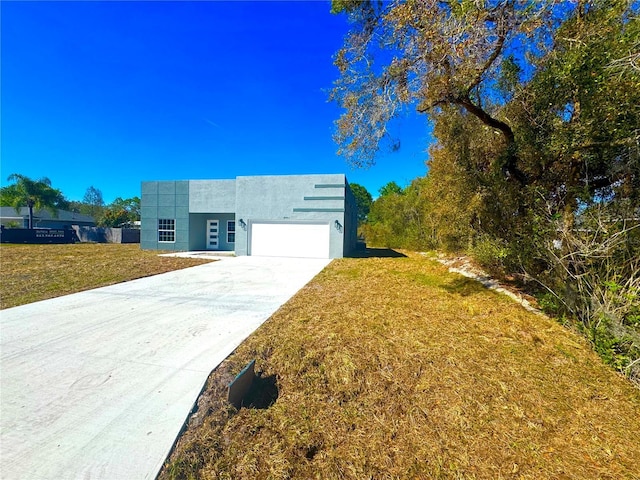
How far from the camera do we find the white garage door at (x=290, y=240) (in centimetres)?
1295

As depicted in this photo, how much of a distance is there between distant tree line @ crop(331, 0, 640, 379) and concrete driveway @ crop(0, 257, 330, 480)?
4268 millimetres

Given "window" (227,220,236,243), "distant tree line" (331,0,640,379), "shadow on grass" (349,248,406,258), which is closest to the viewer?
"distant tree line" (331,0,640,379)

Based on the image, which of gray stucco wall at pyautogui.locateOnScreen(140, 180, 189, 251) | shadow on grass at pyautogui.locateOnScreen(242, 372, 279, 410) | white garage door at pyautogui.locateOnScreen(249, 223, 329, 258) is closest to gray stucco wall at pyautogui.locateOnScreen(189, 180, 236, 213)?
gray stucco wall at pyautogui.locateOnScreen(140, 180, 189, 251)

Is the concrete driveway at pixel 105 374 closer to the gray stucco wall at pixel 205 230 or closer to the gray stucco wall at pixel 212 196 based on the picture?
the gray stucco wall at pixel 212 196

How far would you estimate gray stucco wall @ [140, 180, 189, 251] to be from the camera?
15.2 metres

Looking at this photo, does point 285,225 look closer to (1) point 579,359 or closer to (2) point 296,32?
(2) point 296,32

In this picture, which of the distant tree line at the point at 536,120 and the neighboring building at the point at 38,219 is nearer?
the distant tree line at the point at 536,120

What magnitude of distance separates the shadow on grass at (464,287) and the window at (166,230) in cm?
1496

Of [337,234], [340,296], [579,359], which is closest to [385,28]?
[340,296]

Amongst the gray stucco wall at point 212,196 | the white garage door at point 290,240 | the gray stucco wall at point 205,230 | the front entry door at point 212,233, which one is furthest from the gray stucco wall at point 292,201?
the front entry door at point 212,233

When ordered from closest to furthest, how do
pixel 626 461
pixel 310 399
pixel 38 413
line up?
pixel 626 461 < pixel 38 413 < pixel 310 399

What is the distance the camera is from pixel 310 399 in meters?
2.34

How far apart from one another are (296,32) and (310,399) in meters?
8.45

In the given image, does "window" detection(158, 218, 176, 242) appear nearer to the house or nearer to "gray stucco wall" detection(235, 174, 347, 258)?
the house
